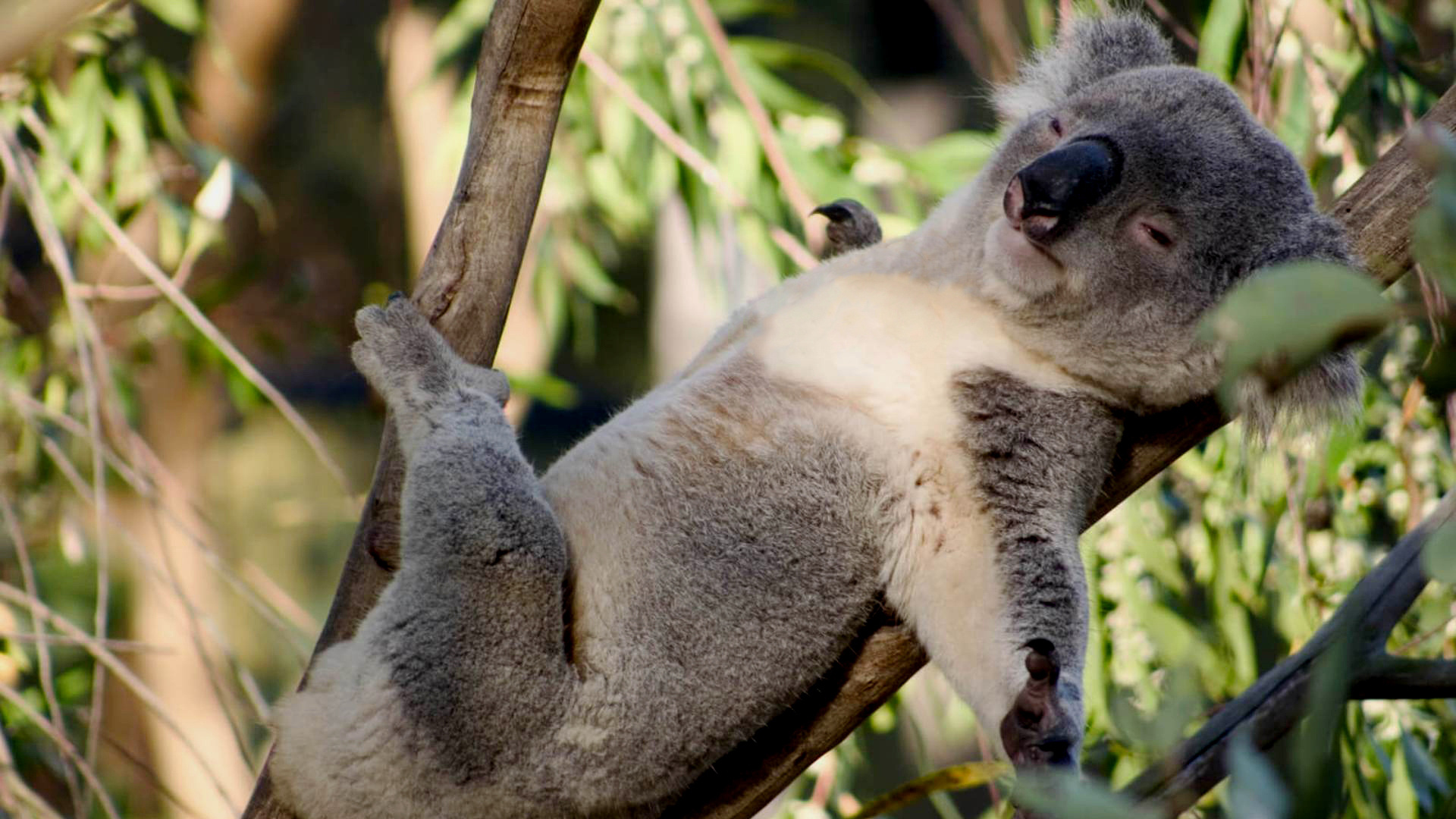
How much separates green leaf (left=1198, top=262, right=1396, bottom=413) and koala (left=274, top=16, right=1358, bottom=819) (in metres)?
1.01

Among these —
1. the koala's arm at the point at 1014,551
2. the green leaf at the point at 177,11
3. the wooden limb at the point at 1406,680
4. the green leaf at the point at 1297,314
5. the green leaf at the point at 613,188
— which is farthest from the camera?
the green leaf at the point at 613,188

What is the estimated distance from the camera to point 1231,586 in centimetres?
244

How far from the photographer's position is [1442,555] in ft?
1.76

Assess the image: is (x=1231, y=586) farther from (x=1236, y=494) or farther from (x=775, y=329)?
(x=775, y=329)

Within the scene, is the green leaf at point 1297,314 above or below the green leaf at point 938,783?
above

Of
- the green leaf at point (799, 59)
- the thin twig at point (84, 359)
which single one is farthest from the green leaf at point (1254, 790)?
the green leaf at point (799, 59)

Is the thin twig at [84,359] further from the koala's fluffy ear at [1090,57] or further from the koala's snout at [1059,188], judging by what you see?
the koala's fluffy ear at [1090,57]

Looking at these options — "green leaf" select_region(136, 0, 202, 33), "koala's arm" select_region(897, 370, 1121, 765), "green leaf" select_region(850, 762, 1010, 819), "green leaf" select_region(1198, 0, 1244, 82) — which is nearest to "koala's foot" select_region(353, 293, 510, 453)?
"koala's arm" select_region(897, 370, 1121, 765)

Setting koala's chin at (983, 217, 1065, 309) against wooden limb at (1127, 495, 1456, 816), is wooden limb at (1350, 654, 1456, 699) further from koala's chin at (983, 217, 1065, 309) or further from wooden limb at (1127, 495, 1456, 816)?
koala's chin at (983, 217, 1065, 309)

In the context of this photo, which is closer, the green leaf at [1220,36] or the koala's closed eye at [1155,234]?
the koala's closed eye at [1155,234]

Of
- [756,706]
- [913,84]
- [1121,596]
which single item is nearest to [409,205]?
[913,84]

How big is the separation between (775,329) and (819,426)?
179mm

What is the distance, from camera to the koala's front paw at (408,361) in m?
1.52

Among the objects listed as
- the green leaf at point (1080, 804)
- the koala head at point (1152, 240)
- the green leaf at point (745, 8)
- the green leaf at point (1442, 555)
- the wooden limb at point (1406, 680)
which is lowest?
the wooden limb at point (1406, 680)
